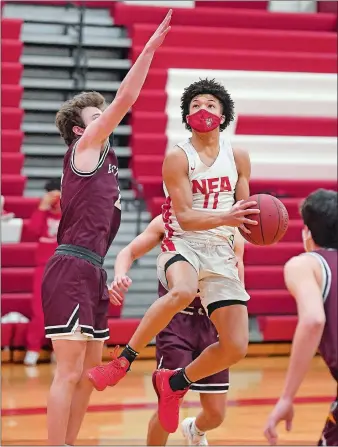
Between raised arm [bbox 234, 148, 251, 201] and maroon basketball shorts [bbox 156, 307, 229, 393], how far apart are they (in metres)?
0.87

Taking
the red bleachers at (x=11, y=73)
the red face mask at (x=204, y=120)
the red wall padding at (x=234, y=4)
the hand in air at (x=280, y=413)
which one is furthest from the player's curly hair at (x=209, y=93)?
the red wall padding at (x=234, y=4)

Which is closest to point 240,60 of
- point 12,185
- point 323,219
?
point 12,185

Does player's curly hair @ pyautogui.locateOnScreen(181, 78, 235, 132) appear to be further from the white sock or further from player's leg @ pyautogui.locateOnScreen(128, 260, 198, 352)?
the white sock

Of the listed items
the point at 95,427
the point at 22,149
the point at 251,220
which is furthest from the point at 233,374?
the point at 251,220

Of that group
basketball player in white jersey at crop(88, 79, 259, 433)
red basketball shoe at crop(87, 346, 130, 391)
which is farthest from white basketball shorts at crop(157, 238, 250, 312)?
red basketball shoe at crop(87, 346, 130, 391)

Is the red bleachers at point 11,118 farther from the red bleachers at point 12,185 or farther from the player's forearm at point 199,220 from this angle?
the player's forearm at point 199,220

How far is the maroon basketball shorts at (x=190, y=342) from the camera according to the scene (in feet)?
16.7

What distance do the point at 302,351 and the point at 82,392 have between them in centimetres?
177

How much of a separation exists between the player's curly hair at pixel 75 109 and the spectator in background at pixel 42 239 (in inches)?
152

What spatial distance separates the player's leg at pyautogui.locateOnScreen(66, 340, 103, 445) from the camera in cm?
466

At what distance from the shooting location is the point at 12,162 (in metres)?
9.80

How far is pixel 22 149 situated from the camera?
10.2m

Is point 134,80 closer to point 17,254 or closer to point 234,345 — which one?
point 234,345

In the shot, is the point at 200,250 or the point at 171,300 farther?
the point at 200,250
